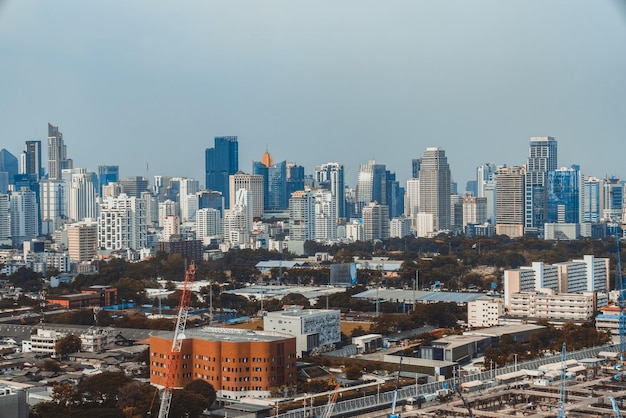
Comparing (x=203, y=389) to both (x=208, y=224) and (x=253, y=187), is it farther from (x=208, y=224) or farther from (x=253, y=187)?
(x=253, y=187)

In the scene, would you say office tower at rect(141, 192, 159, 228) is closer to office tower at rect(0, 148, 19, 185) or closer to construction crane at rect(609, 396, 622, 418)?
office tower at rect(0, 148, 19, 185)

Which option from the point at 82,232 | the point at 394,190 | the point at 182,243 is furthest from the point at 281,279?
the point at 394,190

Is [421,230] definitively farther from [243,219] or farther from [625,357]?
[625,357]

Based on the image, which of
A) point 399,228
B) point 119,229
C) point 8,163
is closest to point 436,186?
point 399,228

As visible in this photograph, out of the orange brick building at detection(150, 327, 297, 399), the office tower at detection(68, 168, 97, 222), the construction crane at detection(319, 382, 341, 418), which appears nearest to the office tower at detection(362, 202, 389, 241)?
the office tower at detection(68, 168, 97, 222)

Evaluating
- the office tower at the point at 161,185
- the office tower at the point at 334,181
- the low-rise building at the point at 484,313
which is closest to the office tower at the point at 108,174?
the office tower at the point at 161,185

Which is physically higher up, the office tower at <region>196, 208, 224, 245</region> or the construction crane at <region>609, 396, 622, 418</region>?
the office tower at <region>196, 208, 224, 245</region>
